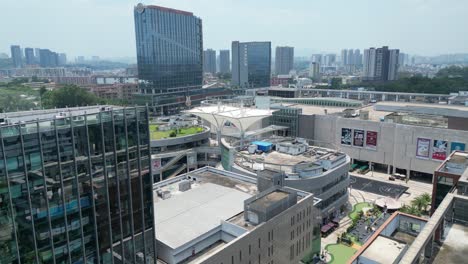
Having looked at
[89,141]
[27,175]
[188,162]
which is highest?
[89,141]

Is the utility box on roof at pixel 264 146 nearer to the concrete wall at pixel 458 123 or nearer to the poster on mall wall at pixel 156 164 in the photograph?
the poster on mall wall at pixel 156 164

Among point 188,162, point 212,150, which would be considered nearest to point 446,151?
point 212,150

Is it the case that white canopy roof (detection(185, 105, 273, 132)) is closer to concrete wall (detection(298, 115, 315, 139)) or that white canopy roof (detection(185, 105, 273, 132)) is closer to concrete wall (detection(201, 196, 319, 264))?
concrete wall (detection(298, 115, 315, 139))

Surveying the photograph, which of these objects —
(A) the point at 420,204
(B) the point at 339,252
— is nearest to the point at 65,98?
(B) the point at 339,252

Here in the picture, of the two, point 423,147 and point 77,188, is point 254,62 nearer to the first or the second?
point 423,147

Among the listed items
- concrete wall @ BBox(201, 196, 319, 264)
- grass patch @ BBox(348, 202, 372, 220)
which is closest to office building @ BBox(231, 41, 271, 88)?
grass patch @ BBox(348, 202, 372, 220)

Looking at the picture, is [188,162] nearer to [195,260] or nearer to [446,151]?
[195,260]

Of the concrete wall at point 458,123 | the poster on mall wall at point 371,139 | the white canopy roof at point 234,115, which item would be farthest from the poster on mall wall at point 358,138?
the white canopy roof at point 234,115
